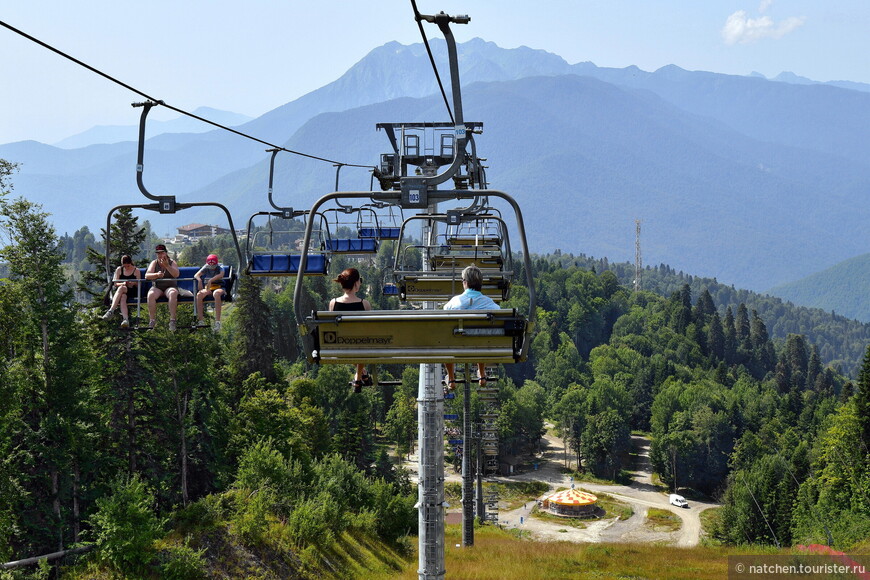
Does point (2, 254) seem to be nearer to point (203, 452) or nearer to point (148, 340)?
point (148, 340)

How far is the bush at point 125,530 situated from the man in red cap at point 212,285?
11223 mm

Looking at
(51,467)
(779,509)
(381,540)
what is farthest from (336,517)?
(779,509)

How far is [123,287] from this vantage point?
17547 millimetres

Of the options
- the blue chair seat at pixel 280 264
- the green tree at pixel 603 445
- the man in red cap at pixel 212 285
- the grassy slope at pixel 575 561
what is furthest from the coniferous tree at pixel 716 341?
the man in red cap at pixel 212 285

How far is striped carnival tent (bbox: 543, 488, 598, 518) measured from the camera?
84500 millimetres

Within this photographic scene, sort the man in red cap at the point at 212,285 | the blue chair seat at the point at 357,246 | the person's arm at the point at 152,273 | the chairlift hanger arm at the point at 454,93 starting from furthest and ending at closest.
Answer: the blue chair seat at the point at 357,246 → the man in red cap at the point at 212,285 → the person's arm at the point at 152,273 → the chairlift hanger arm at the point at 454,93

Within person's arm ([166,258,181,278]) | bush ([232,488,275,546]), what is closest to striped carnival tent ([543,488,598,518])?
bush ([232,488,275,546])

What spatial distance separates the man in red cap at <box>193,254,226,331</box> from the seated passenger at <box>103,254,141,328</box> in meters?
1.32

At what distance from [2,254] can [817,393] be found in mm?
137419

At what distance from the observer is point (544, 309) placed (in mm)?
180000

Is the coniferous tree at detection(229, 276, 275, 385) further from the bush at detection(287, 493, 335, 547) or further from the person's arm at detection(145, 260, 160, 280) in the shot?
the person's arm at detection(145, 260, 160, 280)

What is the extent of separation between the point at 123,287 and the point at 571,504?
238 ft

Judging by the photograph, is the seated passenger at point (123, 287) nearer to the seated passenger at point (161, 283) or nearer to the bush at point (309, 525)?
the seated passenger at point (161, 283)

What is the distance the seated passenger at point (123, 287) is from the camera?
17266 millimetres
